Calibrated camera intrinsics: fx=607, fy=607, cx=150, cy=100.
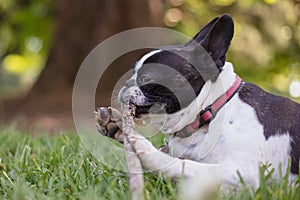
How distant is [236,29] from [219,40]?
7.33 m

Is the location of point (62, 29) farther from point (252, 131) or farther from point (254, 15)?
point (252, 131)

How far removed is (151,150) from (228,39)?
80 cm

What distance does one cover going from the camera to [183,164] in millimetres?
2871

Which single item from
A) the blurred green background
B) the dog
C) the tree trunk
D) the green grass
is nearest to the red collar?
the dog

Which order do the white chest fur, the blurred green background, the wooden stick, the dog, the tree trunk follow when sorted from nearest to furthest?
the wooden stick < the white chest fur < the dog < the tree trunk < the blurred green background

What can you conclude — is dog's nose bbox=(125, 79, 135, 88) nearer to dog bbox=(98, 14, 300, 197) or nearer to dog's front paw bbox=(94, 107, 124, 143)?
dog bbox=(98, 14, 300, 197)

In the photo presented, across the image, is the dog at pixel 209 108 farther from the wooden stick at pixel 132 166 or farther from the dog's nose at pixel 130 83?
the wooden stick at pixel 132 166

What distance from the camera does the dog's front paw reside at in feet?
10.7

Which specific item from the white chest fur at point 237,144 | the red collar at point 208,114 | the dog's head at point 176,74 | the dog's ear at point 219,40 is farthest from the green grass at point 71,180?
the dog's ear at point 219,40

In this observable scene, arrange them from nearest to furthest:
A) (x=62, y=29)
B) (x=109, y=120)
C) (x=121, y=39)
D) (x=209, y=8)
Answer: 1. (x=109, y=120)
2. (x=121, y=39)
3. (x=62, y=29)
4. (x=209, y=8)

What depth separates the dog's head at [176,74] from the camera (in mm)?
3172

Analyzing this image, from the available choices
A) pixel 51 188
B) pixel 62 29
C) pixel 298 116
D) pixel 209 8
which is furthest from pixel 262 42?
pixel 51 188

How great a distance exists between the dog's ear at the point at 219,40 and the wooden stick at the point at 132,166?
22.3 inches

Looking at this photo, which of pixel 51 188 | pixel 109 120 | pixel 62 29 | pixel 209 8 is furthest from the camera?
pixel 209 8
